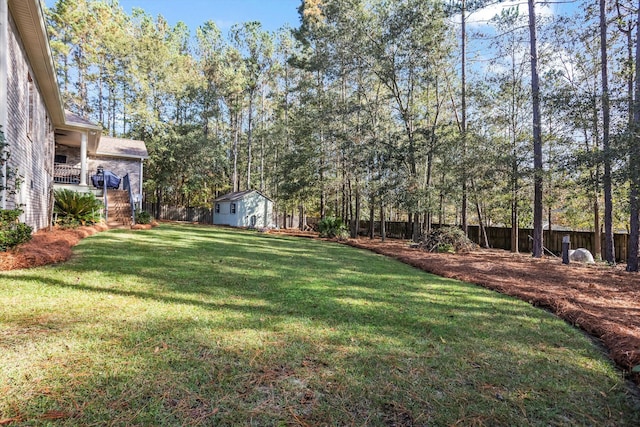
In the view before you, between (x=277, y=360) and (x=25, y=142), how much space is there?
8971 millimetres

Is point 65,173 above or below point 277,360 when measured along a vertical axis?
above

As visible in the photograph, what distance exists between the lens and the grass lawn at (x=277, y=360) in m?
1.82

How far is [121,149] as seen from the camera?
67.0 ft

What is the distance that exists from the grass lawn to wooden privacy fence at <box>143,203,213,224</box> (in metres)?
27.5

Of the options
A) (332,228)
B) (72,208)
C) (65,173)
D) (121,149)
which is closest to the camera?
(72,208)

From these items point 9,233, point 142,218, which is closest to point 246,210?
point 142,218

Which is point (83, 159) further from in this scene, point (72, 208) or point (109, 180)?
point (72, 208)

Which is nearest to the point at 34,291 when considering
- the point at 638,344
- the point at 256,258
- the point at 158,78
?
the point at 256,258

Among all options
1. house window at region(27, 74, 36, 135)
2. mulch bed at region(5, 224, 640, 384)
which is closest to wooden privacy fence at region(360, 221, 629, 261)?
mulch bed at region(5, 224, 640, 384)

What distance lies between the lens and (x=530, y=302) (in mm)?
4754

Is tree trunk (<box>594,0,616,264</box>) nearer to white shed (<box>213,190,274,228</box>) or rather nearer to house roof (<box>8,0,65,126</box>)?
house roof (<box>8,0,65,126</box>)

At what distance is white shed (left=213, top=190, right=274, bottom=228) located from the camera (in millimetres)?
25047

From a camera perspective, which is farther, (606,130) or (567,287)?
(606,130)

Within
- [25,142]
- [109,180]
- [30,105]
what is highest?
[30,105]
